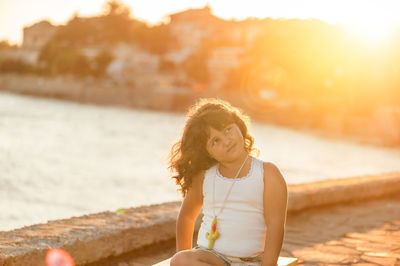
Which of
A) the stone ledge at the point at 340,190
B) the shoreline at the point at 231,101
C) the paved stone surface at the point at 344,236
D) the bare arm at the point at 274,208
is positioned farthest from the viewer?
the shoreline at the point at 231,101

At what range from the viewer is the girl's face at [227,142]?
260cm

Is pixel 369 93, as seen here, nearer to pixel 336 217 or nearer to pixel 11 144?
pixel 11 144

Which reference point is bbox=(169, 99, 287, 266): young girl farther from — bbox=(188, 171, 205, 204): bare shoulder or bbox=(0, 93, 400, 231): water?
bbox=(0, 93, 400, 231): water

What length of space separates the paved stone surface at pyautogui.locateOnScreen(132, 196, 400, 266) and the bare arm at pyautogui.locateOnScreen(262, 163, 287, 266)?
1.44 metres

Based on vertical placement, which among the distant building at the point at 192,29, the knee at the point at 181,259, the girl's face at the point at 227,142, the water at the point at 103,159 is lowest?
the water at the point at 103,159

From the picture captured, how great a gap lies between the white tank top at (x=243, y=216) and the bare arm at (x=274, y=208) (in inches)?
1.2

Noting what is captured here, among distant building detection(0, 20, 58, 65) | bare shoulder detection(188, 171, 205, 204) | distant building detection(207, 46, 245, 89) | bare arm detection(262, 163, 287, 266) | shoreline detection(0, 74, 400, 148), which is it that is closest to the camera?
bare arm detection(262, 163, 287, 266)

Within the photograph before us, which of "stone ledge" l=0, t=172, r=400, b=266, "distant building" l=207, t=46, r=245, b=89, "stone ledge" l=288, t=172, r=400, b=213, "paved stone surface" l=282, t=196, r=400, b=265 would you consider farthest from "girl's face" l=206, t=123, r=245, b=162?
"distant building" l=207, t=46, r=245, b=89

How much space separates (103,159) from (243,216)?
27.1 m

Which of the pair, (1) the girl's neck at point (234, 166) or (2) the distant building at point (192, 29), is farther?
(2) the distant building at point (192, 29)

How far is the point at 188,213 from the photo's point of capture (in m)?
2.81

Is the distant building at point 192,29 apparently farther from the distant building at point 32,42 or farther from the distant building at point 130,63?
the distant building at point 32,42

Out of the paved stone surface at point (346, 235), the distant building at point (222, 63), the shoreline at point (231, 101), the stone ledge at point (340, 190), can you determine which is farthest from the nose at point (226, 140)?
the distant building at point (222, 63)

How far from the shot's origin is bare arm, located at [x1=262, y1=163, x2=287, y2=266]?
252cm
